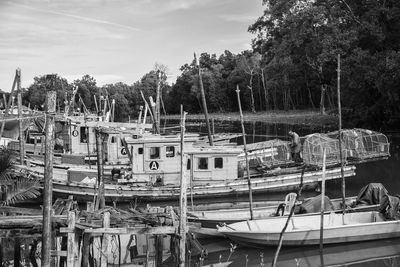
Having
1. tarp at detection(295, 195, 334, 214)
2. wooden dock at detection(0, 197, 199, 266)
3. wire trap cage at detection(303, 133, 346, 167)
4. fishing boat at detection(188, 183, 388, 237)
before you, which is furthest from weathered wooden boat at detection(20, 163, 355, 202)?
wooden dock at detection(0, 197, 199, 266)

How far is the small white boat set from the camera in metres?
14.0

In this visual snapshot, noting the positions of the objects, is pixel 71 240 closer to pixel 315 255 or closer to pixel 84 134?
pixel 315 255

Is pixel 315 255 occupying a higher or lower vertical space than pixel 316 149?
lower

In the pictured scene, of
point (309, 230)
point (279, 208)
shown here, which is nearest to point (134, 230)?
point (309, 230)

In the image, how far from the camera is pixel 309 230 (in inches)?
552

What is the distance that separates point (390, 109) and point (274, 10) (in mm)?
14103

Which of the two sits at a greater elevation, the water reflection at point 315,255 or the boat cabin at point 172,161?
the boat cabin at point 172,161

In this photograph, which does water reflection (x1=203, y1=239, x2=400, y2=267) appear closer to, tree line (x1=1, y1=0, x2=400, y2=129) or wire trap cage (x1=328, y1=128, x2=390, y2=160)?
wire trap cage (x1=328, y1=128, x2=390, y2=160)

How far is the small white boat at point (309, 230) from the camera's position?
1403 centimetres

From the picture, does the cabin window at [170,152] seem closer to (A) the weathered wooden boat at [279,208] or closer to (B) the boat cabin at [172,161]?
(B) the boat cabin at [172,161]

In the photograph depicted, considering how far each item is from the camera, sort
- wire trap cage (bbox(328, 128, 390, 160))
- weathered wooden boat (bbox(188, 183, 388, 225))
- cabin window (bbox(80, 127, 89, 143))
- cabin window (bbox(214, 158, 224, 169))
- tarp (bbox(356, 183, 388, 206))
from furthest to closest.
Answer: cabin window (bbox(80, 127, 89, 143)) < wire trap cage (bbox(328, 128, 390, 160)) < cabin window (bbox(214, 158, 224, 169)) < tarp (bbox(356, 183, 388, 206)) < weathered wooden boat (bbox(188, 183, 388, 225))

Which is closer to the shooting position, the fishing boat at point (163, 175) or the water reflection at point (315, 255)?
the water reflection at point (315, 255)

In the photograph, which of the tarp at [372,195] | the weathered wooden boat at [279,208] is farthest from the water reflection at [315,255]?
the tarp at [372,195]

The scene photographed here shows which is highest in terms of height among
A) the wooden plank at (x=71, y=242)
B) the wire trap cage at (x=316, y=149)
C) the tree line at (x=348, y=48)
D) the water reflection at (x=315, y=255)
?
the tree line at (x=348, y=48)
